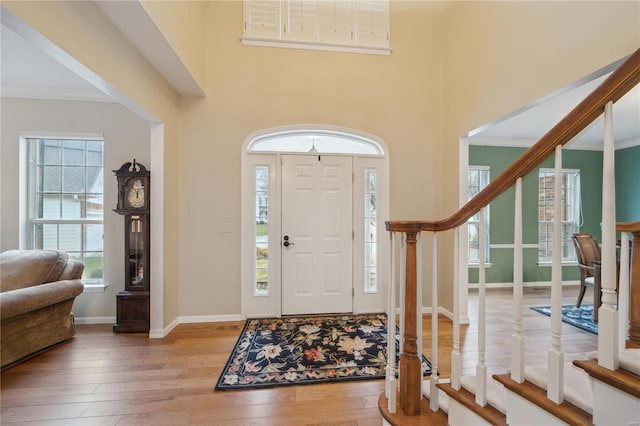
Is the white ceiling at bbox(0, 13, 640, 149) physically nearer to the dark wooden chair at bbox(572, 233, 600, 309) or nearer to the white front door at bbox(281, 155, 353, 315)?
the dark wooden chair at bbox(572, 233, 600, 309)

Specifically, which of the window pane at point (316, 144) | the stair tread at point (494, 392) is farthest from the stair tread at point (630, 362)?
the window pane at point (316, 144)

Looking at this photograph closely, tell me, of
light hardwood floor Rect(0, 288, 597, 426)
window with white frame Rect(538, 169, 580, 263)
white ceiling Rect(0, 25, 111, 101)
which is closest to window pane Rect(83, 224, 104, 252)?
light hardwood floor Rect(0, 288, 597, 426)

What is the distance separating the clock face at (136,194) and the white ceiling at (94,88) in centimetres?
116

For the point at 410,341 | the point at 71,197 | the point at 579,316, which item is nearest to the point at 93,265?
the point at 71,197

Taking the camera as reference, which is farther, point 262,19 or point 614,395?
point 262,19

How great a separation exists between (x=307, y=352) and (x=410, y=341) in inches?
54.0

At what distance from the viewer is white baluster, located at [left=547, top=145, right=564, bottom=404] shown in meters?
0.99

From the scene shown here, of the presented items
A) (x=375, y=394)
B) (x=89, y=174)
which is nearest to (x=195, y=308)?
(x=89, y=174)

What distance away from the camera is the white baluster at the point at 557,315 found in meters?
0.99

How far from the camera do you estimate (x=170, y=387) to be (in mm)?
2043

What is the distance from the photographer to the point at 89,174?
3.33 meters

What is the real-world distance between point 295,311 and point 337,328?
2.07 ft

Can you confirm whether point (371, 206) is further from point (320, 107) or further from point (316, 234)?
point (320, 107)

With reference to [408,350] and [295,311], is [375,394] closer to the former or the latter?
[408,350]
